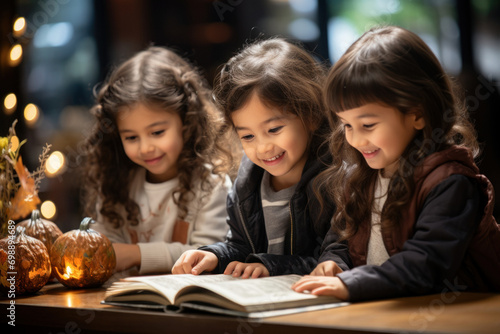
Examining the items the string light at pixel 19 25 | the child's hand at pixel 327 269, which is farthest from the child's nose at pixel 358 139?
the string light at pixel 19 25

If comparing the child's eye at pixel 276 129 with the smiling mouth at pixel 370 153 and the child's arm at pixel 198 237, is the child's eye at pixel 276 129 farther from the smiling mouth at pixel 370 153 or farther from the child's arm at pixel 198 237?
the child's arm at pixel 198 237

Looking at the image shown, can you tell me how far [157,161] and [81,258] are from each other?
0.53 metres

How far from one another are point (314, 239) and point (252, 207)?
0.64ft

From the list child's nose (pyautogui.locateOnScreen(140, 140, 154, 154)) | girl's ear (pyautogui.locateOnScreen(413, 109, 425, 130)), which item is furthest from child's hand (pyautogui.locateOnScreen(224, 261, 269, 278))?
child's nose (pyautogui.locateOnScreen(140, 140, 154, 154))

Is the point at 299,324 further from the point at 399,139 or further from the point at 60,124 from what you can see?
the point at 60,124

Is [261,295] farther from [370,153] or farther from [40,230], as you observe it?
[40,230]

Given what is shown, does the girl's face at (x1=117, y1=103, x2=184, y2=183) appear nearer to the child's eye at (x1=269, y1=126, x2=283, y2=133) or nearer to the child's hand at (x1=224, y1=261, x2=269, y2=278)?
the child's eye at (x1=269, y1=126, x2=283, y2=133)

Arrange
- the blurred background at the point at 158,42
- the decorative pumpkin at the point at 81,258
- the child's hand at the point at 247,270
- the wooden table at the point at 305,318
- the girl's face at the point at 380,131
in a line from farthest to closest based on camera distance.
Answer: the blurred background at the point at 158,42
the decorative pumpkin at the point at 81,258
the child's hand at the point at 247,270
the girl's face at the point at 380,131
the wooden table at the point at 305,318

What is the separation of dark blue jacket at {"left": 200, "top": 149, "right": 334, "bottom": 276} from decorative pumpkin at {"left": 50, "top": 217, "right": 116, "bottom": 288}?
0.88 feet

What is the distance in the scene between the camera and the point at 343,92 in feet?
3.95

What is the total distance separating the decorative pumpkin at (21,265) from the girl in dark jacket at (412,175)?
692 mm

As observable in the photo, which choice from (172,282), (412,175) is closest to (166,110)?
(172,282)

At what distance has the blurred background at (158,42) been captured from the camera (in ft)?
7.54

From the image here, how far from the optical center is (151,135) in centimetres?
189
